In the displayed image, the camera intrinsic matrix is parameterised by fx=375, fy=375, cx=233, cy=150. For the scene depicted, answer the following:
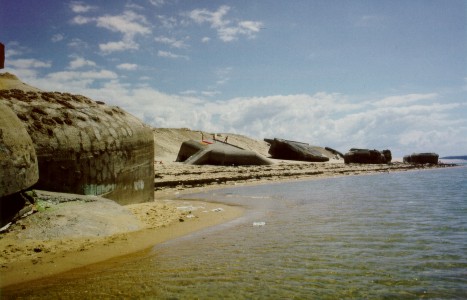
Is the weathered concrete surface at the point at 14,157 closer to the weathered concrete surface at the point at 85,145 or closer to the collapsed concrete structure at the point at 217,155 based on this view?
the weathered concrete surface at the point at 85,145

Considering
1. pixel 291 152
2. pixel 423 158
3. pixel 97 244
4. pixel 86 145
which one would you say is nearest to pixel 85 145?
pixel 86 145

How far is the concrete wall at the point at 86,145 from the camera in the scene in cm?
500

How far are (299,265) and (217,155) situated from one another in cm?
1495

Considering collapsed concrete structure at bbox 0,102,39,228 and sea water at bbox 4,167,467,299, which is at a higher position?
collapsed concrete structure at bbox 0,102,39,228

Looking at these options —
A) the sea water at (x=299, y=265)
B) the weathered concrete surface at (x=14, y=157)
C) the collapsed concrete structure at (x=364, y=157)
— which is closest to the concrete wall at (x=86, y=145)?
the weathered concrete surface at (x=14, y=157)

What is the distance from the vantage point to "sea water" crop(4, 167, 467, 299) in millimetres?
2455

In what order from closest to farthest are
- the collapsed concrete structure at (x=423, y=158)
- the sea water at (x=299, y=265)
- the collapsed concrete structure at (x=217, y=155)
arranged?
the sea water at (x=299, y=265)
the collapsed concrete structure at (x=217, y=155)
the collapsed concrete structure at (x=423, y=158)

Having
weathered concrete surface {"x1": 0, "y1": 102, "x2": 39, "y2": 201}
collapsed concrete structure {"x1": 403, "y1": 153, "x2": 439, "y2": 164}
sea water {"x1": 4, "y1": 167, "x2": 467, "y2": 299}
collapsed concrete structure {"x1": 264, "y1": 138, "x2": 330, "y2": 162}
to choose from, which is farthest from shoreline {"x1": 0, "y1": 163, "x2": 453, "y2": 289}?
collapsed concrete structure {"x1": 403, "y1": 153, "x2": 439, "y2": 164}

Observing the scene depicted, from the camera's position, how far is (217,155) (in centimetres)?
1788

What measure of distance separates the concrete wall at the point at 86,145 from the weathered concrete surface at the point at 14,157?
618 mm

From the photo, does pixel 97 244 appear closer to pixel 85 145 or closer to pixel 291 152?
pixel 85 145

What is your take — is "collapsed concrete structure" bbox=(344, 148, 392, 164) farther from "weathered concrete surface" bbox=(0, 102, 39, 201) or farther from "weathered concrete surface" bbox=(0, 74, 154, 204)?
"weathered concrete surface" bbox=(0, 102, 39, 201)

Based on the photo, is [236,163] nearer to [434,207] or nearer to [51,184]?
[434,207]

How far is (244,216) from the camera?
6020 mm
